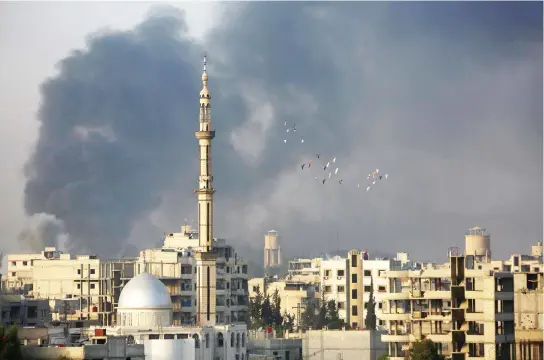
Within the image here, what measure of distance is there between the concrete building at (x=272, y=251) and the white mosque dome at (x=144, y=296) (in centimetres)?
3440

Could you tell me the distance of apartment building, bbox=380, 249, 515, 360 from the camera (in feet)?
206

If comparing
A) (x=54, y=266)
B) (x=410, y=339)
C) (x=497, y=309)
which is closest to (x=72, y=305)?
(x=54, y=266)

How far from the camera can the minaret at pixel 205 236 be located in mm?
92062

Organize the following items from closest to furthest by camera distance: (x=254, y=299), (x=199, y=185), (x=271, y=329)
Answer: (x=199, y=185) < (x=271, y=329) < (x=254, y=299)

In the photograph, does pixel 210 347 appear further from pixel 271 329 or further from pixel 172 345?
pixel 271 329

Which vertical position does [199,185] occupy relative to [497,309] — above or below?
above

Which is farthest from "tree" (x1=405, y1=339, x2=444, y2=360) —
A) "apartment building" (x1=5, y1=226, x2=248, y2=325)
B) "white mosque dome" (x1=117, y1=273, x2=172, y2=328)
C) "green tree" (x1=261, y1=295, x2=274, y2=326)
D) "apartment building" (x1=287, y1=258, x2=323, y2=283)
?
"apartment building" (x1=287, y1=258, x2=323, y2=283)

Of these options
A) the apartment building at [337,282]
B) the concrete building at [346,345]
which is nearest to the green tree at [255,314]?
the apartment building at [337,282]

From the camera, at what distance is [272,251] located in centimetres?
14750

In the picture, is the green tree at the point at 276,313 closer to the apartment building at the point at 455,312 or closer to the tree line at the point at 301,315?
the tree line at the point at 301,315

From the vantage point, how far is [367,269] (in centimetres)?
10400

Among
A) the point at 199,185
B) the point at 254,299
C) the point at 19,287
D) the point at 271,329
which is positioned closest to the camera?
the point at 199,185

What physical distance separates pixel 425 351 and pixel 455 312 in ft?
11.8

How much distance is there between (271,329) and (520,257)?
27.0 meters
